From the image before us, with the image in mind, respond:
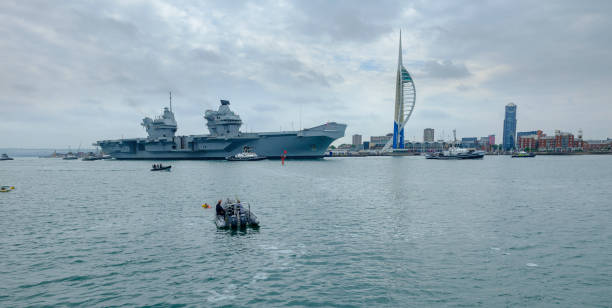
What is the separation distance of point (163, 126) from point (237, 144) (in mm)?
31845

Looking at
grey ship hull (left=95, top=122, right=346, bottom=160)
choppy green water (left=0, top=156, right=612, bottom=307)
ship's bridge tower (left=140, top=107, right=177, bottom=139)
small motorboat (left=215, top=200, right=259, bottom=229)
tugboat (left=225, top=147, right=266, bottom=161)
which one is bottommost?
choppy green water (left=0, top=156, right=612, bottom=307)

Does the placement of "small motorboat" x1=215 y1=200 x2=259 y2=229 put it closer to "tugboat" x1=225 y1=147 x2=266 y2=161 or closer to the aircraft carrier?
the aircraft carrier

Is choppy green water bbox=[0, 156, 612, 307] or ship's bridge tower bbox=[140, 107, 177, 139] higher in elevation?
ship's bridge tower bbox=[140, 107, 177, 139]

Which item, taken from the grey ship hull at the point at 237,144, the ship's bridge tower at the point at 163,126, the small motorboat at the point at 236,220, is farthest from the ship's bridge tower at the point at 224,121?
the small motorboat at the point at 236,220

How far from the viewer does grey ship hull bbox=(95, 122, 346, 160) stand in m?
106

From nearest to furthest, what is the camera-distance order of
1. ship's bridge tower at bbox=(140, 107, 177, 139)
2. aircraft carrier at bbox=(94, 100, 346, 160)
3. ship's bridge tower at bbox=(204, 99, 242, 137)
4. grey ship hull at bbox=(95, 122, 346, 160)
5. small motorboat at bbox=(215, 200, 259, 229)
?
small motorboat at bbox=(215, 200, 259, 229)
grey ship hull at bbox=(95, 122, 346, 160)
aircraft carrier at bbox=(94, 100, 346, 160)
ship's bridge tower at bbox=(204, 99, 242, 137)
ship's bridge tower at bbox=(140, 107, 177, 139)

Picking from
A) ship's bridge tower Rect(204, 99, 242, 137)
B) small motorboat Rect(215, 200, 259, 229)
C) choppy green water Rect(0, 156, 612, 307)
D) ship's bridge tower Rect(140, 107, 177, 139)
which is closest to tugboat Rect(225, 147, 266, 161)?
ship's bridge tower Rect(204, 99, 242, 137)

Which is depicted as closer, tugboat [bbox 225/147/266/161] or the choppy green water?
the choppy green water

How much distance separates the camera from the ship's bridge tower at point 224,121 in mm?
114188

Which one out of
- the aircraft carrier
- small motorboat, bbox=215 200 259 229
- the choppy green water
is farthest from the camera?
the aircraft carrier

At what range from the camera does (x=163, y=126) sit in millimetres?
126875

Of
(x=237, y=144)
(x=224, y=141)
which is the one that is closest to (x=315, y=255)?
(x=224, y=141)

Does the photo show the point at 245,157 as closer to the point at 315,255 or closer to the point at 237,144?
the point at 237,144

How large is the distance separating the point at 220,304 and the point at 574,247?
18899mm
